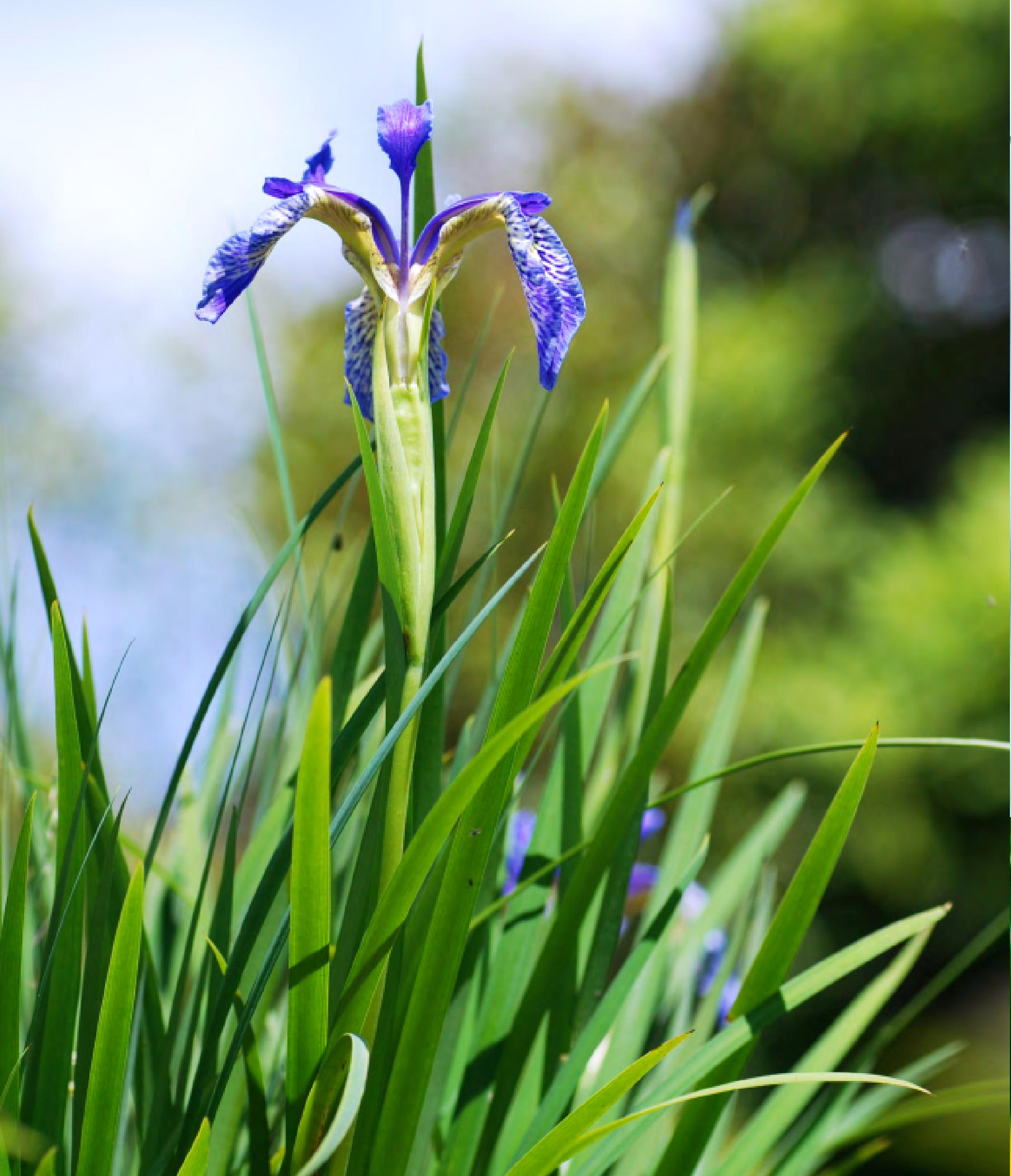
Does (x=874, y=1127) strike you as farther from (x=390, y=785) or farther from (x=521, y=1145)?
(x=390, y=785)

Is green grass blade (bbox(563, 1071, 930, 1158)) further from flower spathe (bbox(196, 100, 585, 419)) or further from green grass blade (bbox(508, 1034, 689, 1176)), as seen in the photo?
flower spathe (bbox(196, 100, 585, 419))

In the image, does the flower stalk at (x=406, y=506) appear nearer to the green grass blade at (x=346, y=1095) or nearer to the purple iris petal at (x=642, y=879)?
the green grass blade at (x=346, y=1095)

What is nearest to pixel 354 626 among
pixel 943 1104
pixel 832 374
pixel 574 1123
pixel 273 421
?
pixel 273 421

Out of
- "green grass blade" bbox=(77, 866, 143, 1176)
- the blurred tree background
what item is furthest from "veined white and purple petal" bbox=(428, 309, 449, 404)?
the blurred tree background

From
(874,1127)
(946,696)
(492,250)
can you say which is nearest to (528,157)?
(492,250)

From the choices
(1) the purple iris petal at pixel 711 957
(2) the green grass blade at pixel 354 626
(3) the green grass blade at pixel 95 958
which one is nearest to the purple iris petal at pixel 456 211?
(2) the green grass blade at pixel 354 626
